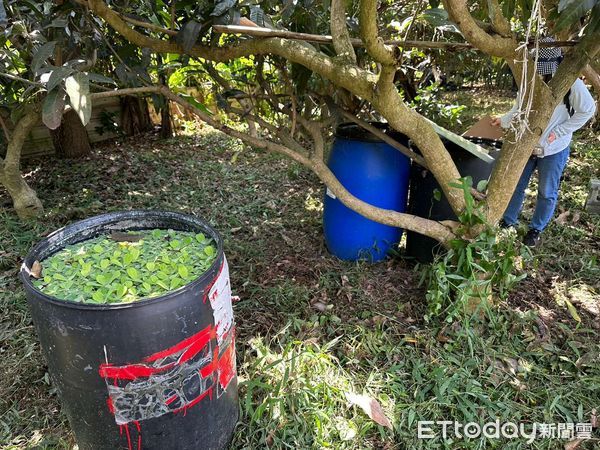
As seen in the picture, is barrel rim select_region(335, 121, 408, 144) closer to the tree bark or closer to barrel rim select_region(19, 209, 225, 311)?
barrel rim select_region(19, 209, 225, 311)

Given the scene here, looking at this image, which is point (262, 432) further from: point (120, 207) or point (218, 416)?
point (120, 207)

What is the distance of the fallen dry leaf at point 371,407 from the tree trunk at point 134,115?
4763 millimetres

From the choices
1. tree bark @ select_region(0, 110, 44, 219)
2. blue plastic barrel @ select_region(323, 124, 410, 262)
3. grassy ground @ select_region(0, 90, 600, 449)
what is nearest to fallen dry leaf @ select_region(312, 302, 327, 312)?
grassy ground @ select_region(0, 90, 600, 449)

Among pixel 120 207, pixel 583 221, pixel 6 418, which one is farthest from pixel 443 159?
pixel 120 207

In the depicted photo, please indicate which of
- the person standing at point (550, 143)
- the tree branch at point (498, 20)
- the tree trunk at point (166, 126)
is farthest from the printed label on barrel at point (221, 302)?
the tree trunk at point (166, 126)

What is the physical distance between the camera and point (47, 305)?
43.5 inches

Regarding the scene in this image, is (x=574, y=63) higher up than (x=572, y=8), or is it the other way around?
(x=572, y=8)

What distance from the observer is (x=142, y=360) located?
3.69 ft

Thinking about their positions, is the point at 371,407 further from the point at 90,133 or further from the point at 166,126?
the point at 90,133

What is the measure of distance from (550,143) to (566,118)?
0.54ft


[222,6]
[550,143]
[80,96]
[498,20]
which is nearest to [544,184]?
[550,143]

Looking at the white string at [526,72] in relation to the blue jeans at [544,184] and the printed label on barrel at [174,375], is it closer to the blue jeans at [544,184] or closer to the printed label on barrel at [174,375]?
the blue jeans at [544,184]

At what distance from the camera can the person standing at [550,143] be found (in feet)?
7.41

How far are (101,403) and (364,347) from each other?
1.18 metres
